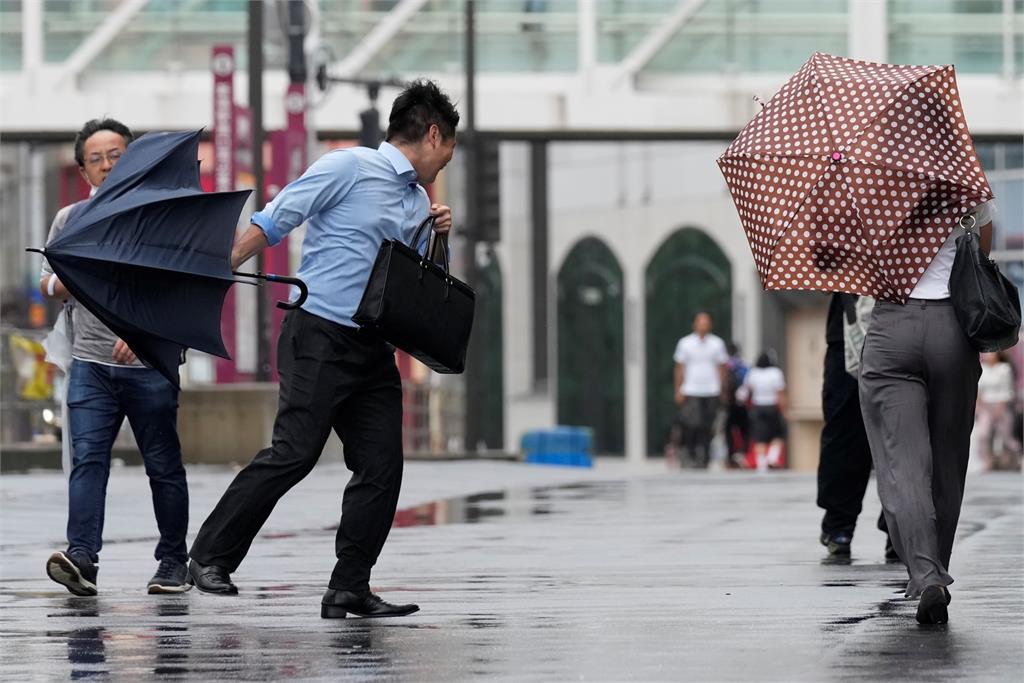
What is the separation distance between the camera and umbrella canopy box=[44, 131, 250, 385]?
25.6 feet

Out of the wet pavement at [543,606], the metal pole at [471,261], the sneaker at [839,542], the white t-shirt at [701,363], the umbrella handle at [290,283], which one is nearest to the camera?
the wet pavement at [543,606]

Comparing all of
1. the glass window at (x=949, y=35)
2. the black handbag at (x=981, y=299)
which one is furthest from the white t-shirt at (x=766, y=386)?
the black handbag at (x=981, y=299)

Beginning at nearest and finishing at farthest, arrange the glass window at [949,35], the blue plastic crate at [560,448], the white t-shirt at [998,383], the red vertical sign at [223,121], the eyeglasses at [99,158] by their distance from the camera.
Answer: the eyeglasses at [99,158]
the red vertical sign at [223,121]
the white t-shirt at [998,383]
the blue plastic crate at [560,448]
the glass window at [949,35]

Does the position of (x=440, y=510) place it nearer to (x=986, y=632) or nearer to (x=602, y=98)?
(x=986, y=632)

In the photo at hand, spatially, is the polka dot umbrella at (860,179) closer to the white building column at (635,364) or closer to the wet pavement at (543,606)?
the wet pavement at (543,606)

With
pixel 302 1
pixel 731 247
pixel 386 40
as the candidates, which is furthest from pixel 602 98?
pixel 731 247

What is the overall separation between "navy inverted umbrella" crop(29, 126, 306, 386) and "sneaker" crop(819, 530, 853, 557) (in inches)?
149

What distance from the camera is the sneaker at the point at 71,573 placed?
8633 millimetres

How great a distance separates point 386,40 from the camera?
34.4 meters

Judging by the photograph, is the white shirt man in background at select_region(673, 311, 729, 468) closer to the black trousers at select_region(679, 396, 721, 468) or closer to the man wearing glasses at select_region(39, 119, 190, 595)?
the black trousers at select_region(679, 396, 721, 468)

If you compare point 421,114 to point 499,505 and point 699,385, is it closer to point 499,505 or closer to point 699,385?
point 499,505

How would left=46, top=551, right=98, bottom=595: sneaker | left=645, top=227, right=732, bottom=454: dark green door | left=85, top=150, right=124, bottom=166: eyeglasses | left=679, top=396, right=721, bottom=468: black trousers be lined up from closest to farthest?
left=46, top=551, right=98, bottom=595: sneaker < left=85, top=150, right=124, bottom=166: eyeglasses < left=679, top=396, right=721, bottom=468: black trousers < left=645, top=227, right=732, bottom=454: dark green door

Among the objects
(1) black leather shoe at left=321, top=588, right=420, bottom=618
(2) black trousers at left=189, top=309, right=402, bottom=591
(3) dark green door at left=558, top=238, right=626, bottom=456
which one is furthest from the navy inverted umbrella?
(3) dark green door at left=558, top=238, right=626, bottom=456

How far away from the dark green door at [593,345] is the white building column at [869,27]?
18.1 meters
